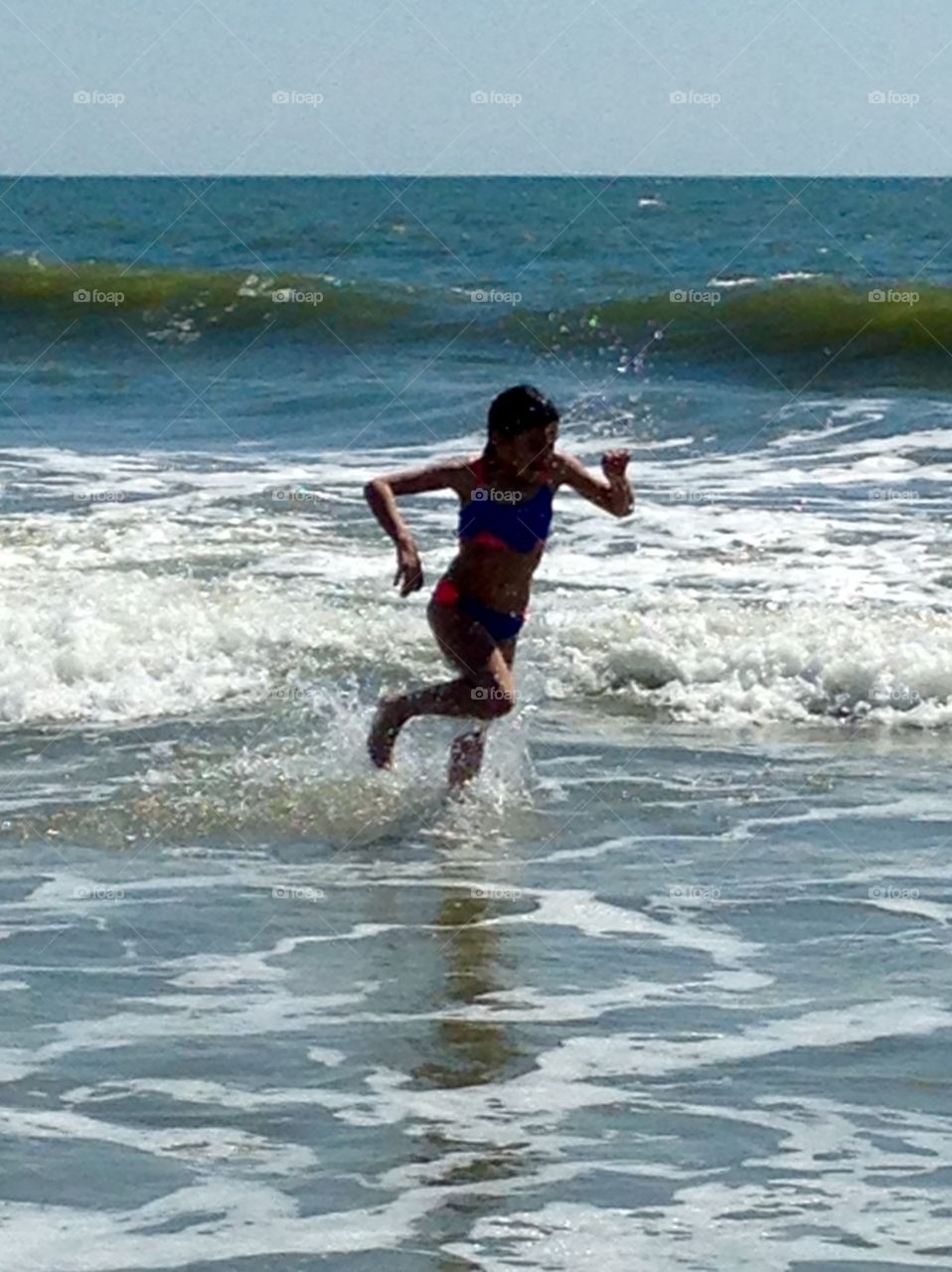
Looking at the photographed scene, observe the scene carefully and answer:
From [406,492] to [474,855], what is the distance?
1.16 meters

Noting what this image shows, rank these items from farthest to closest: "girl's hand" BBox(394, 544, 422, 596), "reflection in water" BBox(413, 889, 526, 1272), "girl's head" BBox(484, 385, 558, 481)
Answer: "girl's head" BBox(484, 385, 558, 481)
"girl's hand" BBox(394, 544, 422, 596)
"reflection in water" BBox(413, 889, 526, 1272)

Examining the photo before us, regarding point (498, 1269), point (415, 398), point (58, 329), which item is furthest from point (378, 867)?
point (58, 329)

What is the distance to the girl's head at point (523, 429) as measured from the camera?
270 inches

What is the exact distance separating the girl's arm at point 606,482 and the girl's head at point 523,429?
0.29ft

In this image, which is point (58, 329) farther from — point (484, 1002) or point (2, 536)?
point (484, 1002)

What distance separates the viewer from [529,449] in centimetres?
692

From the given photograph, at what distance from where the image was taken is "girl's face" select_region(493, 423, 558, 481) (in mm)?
6879

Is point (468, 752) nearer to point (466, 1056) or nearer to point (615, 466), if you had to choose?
point (615, 466)

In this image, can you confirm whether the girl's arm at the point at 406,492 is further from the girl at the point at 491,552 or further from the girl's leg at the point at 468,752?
the girl's leg at the point at 468,752

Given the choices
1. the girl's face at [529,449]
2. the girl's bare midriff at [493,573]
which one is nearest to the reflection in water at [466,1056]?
the girl's bare midriff at [493,573]

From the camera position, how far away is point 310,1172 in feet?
14.1

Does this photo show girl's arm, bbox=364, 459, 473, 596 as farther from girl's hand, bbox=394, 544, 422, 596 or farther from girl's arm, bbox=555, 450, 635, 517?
girl's arm, bbox=555, 450, 635, 517

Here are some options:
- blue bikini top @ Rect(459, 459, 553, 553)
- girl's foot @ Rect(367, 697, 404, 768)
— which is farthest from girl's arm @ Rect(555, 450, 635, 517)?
girl's foot @ Rect(367, 697, 404, 768)

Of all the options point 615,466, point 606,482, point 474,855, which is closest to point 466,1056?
point 474,855
